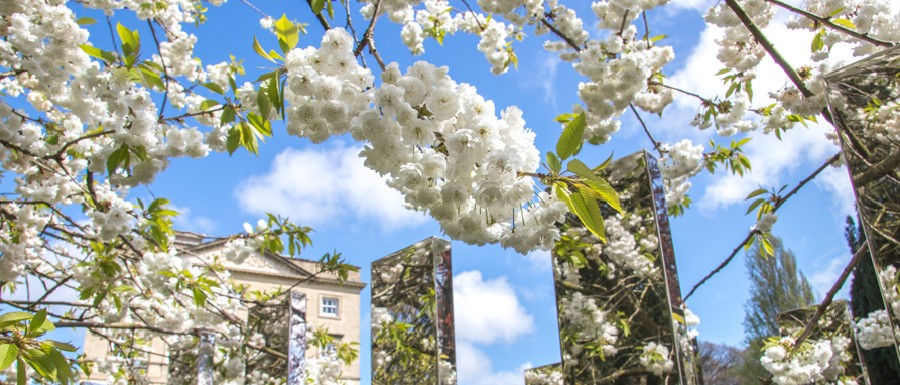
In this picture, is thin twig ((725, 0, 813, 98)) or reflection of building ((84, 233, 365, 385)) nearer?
thin twig ((725, 0, 813, 98))

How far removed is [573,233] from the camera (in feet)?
6.73

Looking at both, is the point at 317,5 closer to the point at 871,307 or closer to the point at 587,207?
the point at 587,207

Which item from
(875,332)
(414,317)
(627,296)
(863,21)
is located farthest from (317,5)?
(875,332)

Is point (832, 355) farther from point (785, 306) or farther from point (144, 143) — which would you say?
point (785, 306)

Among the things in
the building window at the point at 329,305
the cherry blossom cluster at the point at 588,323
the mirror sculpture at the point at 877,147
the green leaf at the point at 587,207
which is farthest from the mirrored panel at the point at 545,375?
the building window at the point at 329,305

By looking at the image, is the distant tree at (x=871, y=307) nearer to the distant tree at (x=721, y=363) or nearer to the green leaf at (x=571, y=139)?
the green leaf at (x=571, y=139)

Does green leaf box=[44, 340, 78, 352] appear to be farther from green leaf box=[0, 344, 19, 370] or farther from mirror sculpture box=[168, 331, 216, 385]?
mirror sculpture box=[168, 331, 216, 385]

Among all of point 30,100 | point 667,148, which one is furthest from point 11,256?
point 667,148

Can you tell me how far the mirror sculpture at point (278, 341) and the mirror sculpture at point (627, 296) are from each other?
2.41 metres

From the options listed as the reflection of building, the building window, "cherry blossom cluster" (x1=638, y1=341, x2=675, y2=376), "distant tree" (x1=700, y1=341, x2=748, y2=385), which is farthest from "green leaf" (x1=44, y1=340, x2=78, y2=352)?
"distant tree" (x1=700, y1=341, x2=748, y2=385)

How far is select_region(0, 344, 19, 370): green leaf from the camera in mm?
1180

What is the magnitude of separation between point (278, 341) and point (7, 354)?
3048mm

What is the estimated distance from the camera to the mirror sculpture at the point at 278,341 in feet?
12.8

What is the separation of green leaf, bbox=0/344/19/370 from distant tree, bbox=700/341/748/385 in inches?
819
